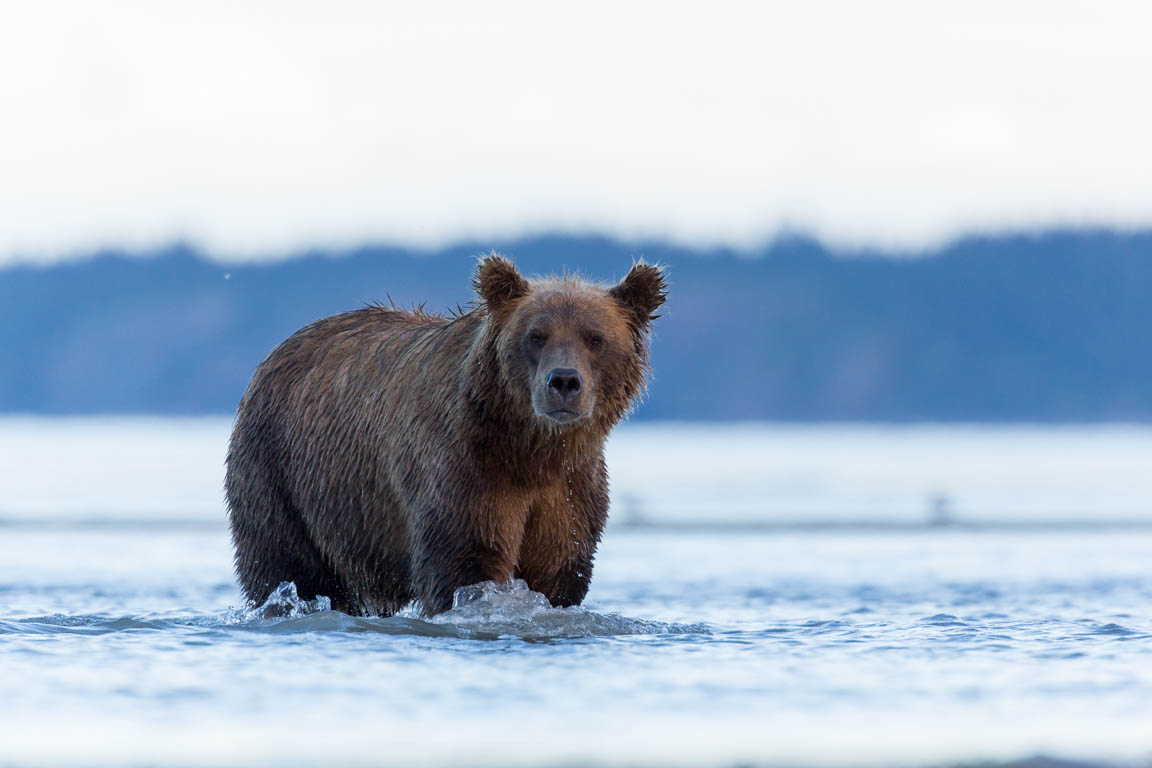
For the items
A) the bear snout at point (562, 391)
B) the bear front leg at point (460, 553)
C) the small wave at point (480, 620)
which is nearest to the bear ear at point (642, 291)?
the bear snout at point (562, 391)

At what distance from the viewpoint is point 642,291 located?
25.8ft

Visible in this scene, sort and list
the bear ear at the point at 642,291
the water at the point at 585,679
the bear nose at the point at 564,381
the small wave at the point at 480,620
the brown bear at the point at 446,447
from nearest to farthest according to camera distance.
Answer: the water at the point at 585,679
the bear nose at the point at 564,381
the brown bear at the point at 446,447
the small wave at the point at 480,620
the bear ear at the point at 642,291

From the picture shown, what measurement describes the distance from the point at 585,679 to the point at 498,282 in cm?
188

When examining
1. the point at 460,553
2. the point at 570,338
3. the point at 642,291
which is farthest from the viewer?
the point at 642,291

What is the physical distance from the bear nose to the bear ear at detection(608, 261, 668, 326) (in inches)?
30.1

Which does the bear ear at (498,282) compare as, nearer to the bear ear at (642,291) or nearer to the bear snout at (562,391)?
the bear ear at (642,291)

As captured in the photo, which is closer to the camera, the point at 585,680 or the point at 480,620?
the point at 585,680

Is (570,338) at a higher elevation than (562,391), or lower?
higher

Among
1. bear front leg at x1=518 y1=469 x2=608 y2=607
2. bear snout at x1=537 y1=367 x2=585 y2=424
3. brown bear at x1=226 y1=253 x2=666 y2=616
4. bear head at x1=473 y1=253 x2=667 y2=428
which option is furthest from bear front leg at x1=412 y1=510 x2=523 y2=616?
bear snout at x1=537 y1=367 x2=585 y2=424

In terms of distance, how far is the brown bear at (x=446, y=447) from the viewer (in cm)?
752

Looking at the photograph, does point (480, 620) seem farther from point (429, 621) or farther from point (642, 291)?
point (642, 291)

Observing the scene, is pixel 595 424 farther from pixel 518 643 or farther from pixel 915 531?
pixel 915 531

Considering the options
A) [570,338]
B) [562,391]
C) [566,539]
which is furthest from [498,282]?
[566,539]

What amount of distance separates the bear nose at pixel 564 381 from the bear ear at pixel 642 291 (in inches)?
30.1
